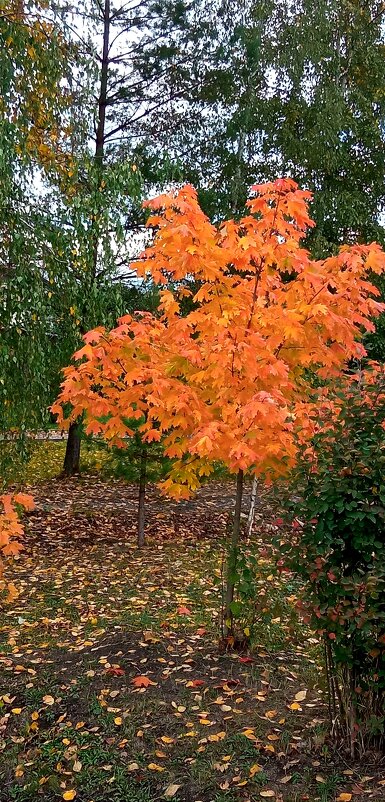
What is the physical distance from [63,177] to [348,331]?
362 centimetres

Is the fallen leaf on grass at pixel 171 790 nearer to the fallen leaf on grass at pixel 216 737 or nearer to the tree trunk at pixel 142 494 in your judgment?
the fallen leaf on grass at pixel 216 737

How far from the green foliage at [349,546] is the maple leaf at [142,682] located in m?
1.06

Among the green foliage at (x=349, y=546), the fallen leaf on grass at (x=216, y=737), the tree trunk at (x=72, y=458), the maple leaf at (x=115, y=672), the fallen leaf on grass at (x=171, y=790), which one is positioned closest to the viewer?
the green foliage at (x=349, y=546)

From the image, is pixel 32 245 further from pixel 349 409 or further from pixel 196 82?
pixel 196 82

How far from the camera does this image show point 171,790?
2475mm

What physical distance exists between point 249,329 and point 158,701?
6.22 ft

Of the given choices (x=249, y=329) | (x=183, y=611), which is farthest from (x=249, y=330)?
(x=183, y=611)

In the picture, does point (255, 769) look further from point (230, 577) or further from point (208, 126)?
point (208, 126)

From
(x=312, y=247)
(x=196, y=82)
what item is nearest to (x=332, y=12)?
(x=196, y=82)

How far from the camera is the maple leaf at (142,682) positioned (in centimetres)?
327

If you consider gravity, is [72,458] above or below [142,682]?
above

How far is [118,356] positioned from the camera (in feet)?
12.6

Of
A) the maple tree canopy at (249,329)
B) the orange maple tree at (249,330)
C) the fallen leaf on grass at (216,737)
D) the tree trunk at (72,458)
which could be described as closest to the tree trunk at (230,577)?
the orange maple tree at (249,330)

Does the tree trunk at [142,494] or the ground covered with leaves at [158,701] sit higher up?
the tree trunk at [142,494]
